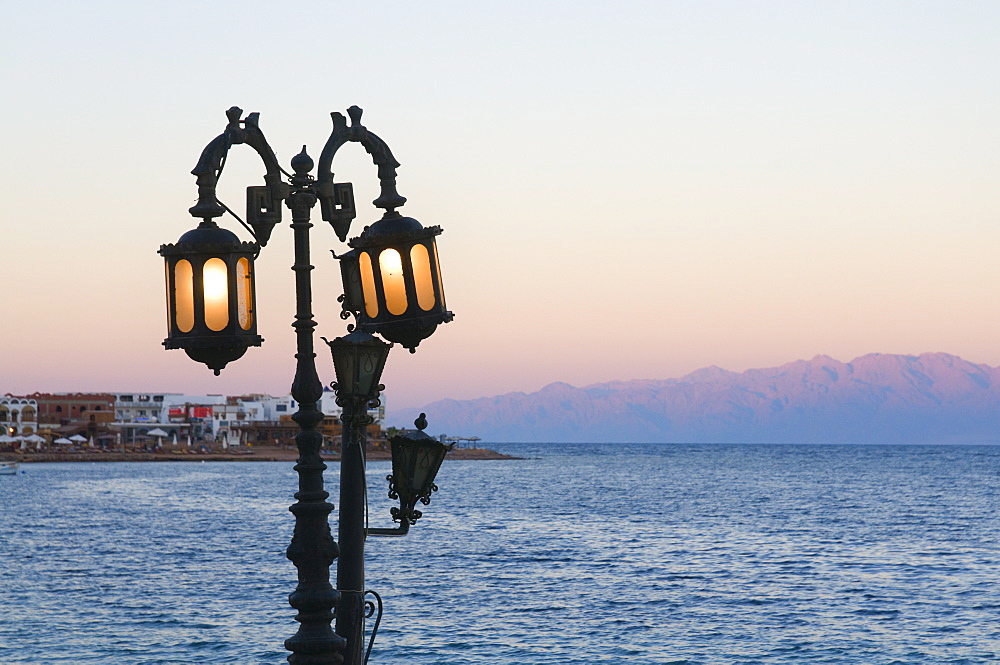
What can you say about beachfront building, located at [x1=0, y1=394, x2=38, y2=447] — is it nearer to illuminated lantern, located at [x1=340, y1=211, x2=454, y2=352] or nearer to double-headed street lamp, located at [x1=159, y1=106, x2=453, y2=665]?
double-headed street lamp, located at [x1=159, y1=106, x2=453, y2=665]

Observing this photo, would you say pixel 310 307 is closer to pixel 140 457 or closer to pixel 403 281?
pixel 403 281

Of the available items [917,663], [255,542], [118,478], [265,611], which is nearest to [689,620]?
[917,663]

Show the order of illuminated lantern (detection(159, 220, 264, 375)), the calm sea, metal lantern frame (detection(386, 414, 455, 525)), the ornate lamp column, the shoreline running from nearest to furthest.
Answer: illuminated lantern (detection(159, 220, 264, 375)), the ornate lamp column, metal lantern frame (detection(386, 414, 455, 525)), the calm sea, the shoreline

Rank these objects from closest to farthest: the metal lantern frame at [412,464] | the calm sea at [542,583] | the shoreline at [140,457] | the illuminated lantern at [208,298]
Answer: the illuminated lantern at [208,298]
the metal lantern frame at [412,464]
the calm sea at [542,583]
the shoreline at [140,457]

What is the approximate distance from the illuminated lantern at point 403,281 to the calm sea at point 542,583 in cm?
2344

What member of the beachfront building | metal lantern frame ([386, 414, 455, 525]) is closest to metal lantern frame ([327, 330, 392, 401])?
metal lantern frame ([386, 414, 455, 525])

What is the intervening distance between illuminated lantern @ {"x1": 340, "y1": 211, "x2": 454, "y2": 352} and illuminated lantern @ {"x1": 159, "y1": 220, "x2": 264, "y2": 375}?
75cm

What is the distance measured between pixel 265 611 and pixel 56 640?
664 cm

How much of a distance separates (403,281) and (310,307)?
3.93 feet

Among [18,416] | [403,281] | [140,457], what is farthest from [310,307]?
[18,416]

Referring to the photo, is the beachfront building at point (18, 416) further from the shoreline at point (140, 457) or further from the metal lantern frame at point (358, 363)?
the metal lantern frame at point (358, 363)

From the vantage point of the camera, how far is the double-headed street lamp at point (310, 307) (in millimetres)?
6621

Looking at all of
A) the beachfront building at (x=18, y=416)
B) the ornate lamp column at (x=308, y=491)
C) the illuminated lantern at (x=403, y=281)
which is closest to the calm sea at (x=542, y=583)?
the ornate lamp column at (x=308, y=491)

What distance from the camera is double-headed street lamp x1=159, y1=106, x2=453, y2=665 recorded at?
21.7 ft
